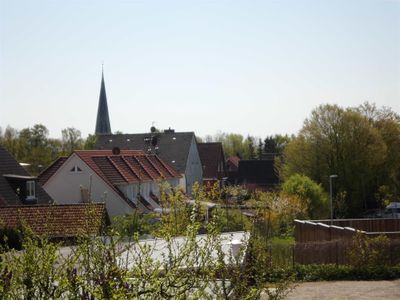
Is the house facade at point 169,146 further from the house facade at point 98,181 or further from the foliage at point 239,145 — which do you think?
the foliage at point 239,145

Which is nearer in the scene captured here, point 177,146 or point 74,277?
point 74,277

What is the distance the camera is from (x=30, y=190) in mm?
30516

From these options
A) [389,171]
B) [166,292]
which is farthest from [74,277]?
[389,171]

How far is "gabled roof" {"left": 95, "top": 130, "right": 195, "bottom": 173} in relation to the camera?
53.5 m

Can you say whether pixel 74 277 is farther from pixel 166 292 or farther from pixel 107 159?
pixel 107 159

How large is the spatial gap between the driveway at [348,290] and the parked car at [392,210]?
2030cm

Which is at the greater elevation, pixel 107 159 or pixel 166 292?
pixel 107 159

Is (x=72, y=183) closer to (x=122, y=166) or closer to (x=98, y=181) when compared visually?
(x=98, y=181)

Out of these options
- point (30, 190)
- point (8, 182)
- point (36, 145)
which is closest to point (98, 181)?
point (30, 190)

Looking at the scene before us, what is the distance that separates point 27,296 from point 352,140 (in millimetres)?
38875

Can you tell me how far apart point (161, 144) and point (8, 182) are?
26275mm

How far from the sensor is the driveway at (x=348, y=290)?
18188mm

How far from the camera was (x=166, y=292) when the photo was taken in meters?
5.75

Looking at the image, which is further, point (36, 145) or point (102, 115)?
point (102, 115)
